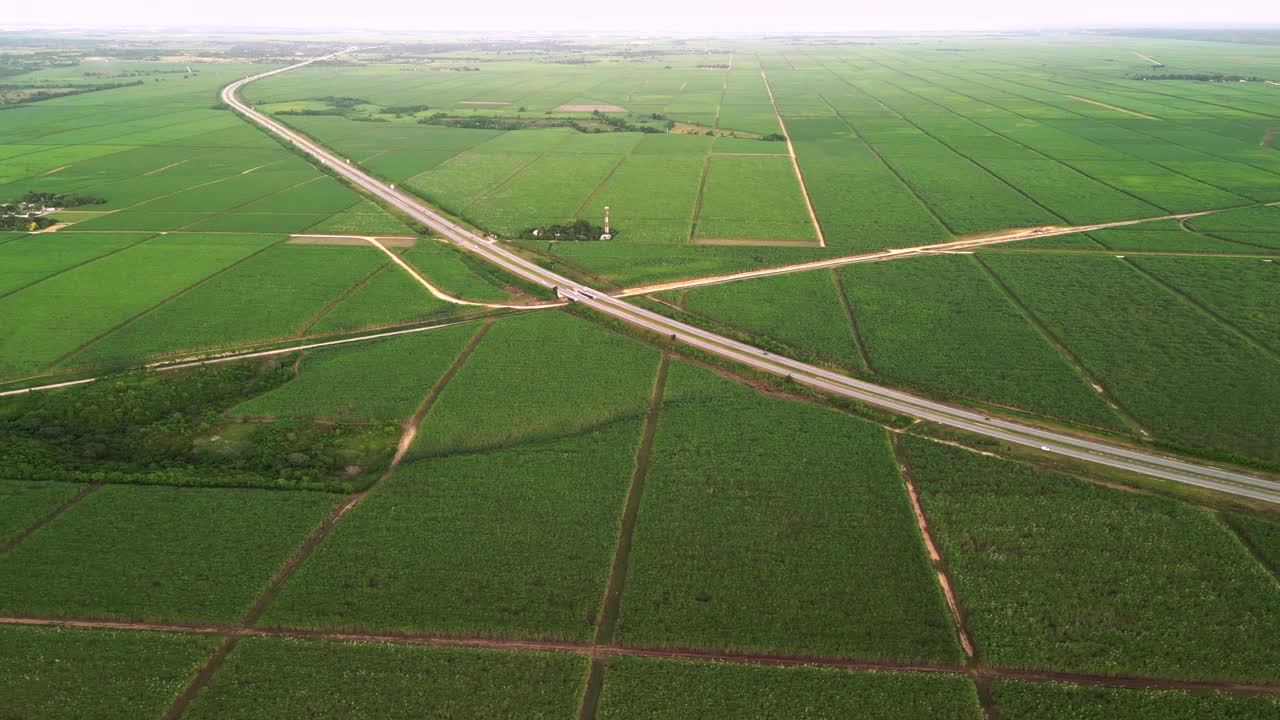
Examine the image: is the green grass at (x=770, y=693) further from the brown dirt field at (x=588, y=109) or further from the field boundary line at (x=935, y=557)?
the brown dirt field at (x=588, y=109)

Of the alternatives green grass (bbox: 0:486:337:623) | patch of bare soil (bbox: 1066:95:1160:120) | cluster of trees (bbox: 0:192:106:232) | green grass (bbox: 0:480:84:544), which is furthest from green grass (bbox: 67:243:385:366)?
patch of bare soil (bbox: 1066:95:1160:120)

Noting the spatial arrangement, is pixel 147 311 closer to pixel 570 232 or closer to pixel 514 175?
pixel 570 232

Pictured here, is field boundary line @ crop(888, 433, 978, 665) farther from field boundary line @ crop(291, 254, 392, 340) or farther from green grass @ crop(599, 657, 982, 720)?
field boundary line @ crop(291, 254, 392, 340)

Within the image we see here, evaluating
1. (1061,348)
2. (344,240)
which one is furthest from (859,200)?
(344,240)

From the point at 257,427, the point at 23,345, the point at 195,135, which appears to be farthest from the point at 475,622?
the point at 195,135

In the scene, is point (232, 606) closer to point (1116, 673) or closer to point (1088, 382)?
point (1116, 673)

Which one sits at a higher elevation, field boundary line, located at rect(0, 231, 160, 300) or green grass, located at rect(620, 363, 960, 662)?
field boundary line, located at rect(0, 231, 160, 300)

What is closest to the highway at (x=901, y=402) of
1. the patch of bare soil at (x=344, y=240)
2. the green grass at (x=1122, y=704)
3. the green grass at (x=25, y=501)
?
the patch of bare soil at (x=344, y=240)
